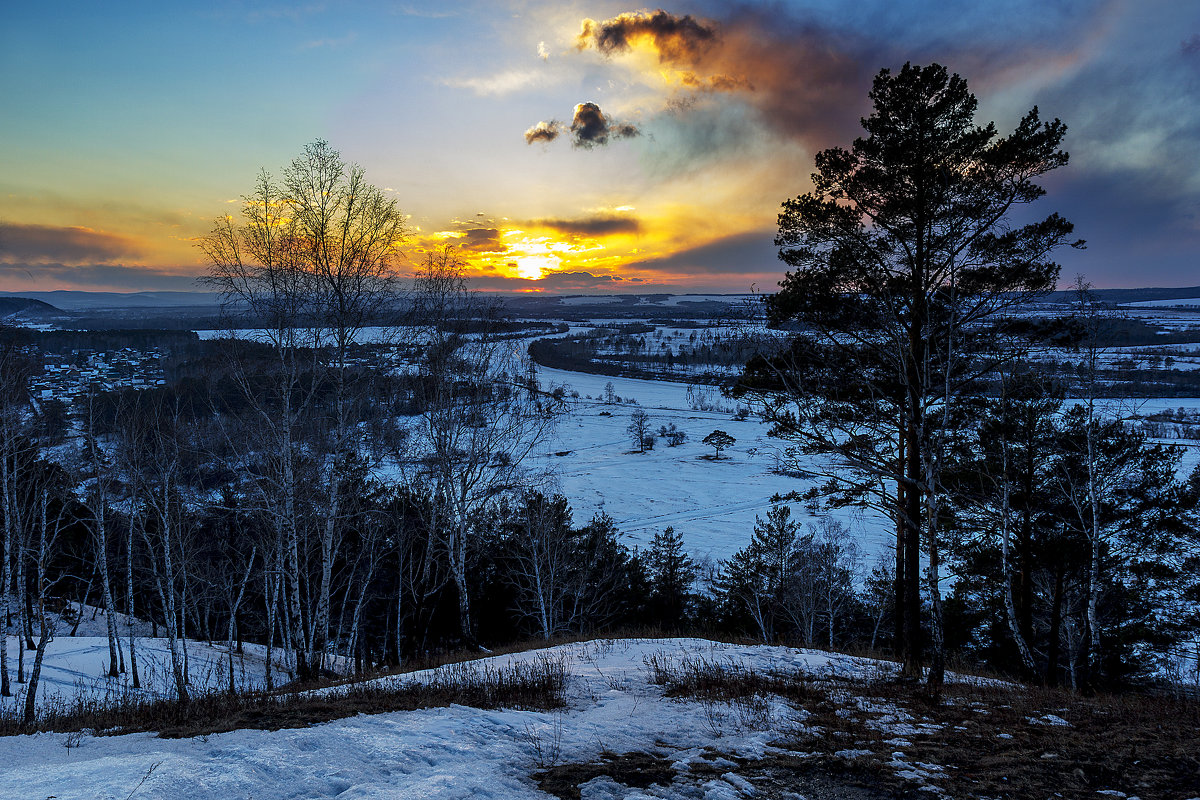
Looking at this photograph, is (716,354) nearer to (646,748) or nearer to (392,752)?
(646,748)

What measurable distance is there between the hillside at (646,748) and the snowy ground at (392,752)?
2cm

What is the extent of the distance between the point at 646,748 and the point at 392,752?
224 centimetres

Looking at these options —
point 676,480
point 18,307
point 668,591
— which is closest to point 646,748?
point 668,591

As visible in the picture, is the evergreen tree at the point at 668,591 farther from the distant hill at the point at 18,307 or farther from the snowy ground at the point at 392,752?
the distant hill at the point at 18,307

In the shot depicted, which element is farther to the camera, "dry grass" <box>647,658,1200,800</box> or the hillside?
"dry grass" <box>647,658,1200,800</box>

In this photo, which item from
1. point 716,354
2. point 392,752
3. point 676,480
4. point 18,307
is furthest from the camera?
point 716,354

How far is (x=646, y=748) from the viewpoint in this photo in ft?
17.0

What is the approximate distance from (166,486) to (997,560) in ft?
71.7

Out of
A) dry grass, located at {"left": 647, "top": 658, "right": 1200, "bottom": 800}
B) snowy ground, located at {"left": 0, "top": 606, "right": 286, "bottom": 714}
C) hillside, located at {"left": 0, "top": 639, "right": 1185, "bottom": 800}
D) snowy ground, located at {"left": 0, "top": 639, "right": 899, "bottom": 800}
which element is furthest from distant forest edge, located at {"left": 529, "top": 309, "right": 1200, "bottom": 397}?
snowy ground, located at {"left": 0, "top": 606, "right": 286, "bottom": 714}

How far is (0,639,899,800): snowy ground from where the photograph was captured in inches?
146

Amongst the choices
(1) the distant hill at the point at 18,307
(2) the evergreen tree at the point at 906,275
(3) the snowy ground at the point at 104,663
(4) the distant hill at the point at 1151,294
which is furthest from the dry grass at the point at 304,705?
(4) the distant hill at the point at 1151,294

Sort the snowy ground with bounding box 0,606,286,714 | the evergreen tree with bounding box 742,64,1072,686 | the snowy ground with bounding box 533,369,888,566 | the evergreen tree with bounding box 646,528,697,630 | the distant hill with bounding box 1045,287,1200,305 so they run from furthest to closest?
the distant hill with bounding box 1045,287,1200,305 → the snowy ground with bounding box 533,369,888,566 → the evergreen tree with bounding box 646,528,697,630 → the snowy ground with bounding box 0,606,286,714 → the evergreen tree with bounding box 742,64,1072,686

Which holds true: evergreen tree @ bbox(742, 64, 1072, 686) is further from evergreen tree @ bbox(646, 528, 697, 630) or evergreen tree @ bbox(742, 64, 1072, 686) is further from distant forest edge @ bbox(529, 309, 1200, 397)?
evergreen tree @ bbox(646, 528, 697, 630)

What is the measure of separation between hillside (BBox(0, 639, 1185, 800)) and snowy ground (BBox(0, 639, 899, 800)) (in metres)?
0.02
